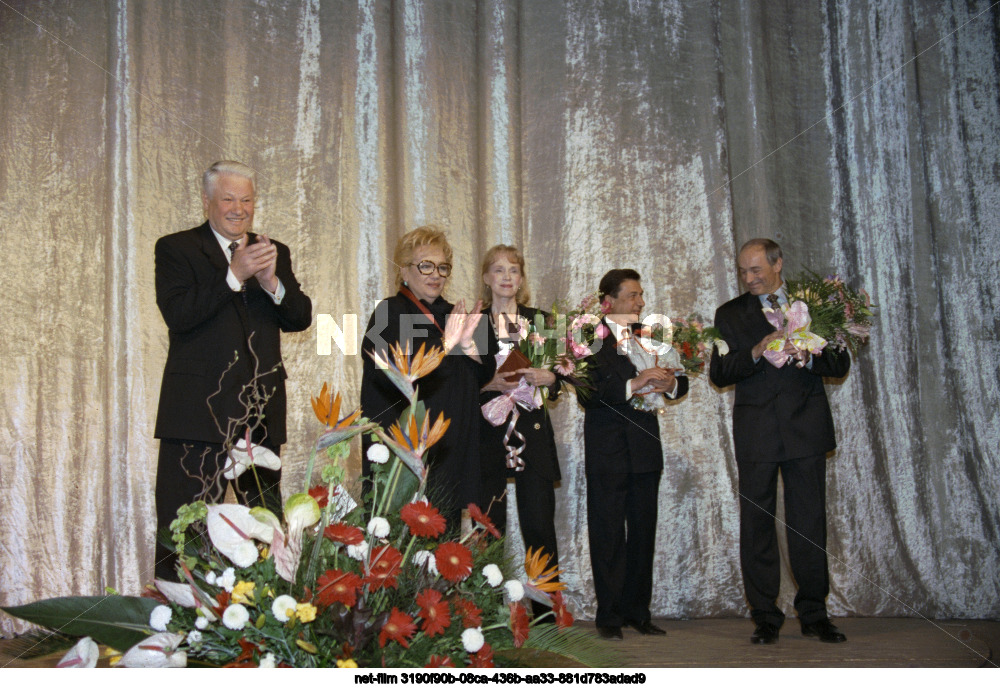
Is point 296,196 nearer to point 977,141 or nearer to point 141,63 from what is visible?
point 141,63

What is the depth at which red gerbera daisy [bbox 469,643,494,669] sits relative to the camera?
0.96 metres

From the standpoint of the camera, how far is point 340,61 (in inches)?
148

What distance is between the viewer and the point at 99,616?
865 mm

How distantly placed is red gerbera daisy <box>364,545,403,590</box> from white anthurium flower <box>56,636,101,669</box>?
0.88 ft

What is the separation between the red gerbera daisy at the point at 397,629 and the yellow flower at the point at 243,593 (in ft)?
0.47

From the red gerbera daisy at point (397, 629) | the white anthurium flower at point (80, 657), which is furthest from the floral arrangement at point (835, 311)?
the white anthurium flower at point (80, 657)

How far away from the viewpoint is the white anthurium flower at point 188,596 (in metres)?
0.91

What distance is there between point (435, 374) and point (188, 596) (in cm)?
180

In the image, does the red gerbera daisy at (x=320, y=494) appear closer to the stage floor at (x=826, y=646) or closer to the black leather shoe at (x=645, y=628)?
the stage floor at (x=826, y=646)

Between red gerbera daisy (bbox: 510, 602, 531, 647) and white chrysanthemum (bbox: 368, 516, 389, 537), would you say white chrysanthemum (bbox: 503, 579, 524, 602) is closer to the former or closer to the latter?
red gerbera daisy (bbox: 510, 602, 531, 647)

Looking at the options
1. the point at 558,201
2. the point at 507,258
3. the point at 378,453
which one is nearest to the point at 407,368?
the point at 378,453

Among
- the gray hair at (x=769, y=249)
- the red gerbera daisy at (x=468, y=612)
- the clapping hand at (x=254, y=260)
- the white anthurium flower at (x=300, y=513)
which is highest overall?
the gray hair at (x=769, y=249)

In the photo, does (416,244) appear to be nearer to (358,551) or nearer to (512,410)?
(512,410)

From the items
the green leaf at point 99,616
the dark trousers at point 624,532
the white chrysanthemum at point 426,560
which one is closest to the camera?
the green leaf at point 99,616
